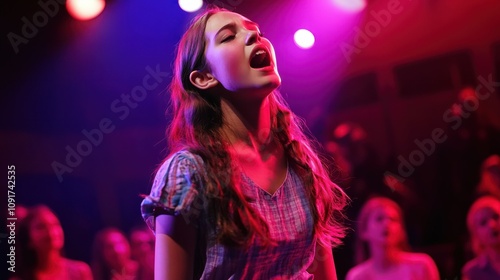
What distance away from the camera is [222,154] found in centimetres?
116

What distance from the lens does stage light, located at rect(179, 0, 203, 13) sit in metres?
3.77

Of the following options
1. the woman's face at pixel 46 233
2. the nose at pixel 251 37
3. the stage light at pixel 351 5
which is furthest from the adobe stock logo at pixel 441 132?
the nose at pixel 251 37

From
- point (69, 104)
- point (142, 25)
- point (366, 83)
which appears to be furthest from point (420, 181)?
point (69, 104)

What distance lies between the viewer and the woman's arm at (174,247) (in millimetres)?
1076

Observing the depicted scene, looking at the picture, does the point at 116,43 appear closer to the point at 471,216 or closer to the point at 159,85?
the point at 159,85

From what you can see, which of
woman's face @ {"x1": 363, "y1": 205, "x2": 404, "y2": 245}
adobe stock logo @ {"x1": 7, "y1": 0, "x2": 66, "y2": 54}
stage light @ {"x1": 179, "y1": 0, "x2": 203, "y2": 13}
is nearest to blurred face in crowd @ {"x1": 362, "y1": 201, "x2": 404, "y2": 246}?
woman's face @ {"x1": 363, "y1": 205, "x2": 404, "y2": 245}

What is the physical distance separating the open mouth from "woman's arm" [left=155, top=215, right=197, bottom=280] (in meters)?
0.41

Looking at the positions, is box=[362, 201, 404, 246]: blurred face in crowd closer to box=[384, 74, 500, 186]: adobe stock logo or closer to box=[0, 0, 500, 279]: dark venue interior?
box=[0, 0, 500, 279]: dark venue interior

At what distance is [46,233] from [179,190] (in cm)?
267

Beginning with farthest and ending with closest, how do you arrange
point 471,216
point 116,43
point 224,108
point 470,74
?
point 470,74
point 116,43
point 471,216
point 224,108

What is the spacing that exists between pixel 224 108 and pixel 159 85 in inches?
101

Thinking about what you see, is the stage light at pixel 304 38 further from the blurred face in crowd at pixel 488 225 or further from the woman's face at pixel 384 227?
the blurred face in crowd at pixel 488 225

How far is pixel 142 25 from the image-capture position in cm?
381

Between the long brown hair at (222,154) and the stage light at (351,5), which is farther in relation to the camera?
the stage light at (351,5)
